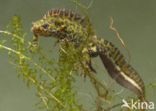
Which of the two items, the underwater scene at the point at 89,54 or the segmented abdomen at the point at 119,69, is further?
the segmented abdomen at the point at 119,69

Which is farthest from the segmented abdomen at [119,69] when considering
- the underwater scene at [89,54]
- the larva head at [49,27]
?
the larva head at [49,27]

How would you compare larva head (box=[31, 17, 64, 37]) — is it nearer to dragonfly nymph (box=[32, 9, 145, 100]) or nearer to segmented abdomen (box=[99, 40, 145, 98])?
dragonfly nymph (box=[32, 9, 145, 100])

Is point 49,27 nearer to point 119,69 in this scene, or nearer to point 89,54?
point 89,54

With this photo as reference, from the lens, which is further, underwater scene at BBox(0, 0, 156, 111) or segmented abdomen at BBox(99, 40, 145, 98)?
segmented abdomen at BBox(99, 40, 145, 98)

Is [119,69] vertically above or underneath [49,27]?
underneath

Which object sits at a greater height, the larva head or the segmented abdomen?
the larva head

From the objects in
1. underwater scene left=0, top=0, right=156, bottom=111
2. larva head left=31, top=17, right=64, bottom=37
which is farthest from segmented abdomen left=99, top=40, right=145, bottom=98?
larva head left=31, top=17, right=64, bottom=37

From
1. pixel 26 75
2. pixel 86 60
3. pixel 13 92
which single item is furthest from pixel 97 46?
pixel 13 92

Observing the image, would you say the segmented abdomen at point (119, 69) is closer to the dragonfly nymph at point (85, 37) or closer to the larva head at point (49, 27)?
the dragonfly nymph at point (85, 37)

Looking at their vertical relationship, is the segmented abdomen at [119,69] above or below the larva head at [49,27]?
below

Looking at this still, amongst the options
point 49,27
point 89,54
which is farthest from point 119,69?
point 49,27
